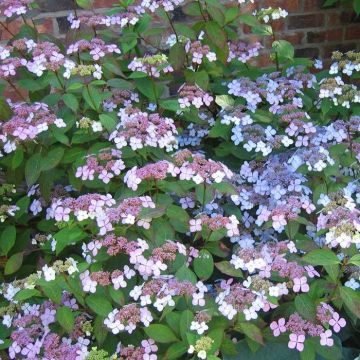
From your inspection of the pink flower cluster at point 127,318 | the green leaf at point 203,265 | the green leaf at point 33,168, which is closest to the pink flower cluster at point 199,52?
the green leaf at point 33,168

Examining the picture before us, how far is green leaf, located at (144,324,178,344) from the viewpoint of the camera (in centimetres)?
141

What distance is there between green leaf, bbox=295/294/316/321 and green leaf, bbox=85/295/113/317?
1.44ft

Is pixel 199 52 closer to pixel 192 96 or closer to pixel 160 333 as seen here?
pixel 192 96

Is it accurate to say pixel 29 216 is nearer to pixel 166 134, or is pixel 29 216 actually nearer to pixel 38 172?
pixel 38 172

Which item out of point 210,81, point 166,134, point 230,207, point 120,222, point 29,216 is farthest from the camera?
point 210,81

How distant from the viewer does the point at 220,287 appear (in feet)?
5.22

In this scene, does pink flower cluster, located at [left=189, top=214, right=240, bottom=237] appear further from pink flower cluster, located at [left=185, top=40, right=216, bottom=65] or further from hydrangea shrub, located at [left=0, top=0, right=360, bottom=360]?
pink flower cluster, located at [left=185, top=40, right=216, bottom=65]

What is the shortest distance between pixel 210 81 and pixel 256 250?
0.94 m

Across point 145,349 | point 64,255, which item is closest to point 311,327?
point 145,349

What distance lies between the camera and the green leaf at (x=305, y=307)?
141 centimetres

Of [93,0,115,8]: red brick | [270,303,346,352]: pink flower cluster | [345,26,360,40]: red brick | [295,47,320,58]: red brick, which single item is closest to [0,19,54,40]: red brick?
[93,0,115,8]: red brick

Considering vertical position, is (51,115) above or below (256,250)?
above

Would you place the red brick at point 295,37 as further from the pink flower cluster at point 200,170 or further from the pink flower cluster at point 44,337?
the pink flower cluster at point 44,337

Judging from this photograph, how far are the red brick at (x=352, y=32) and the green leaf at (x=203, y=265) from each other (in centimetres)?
189
